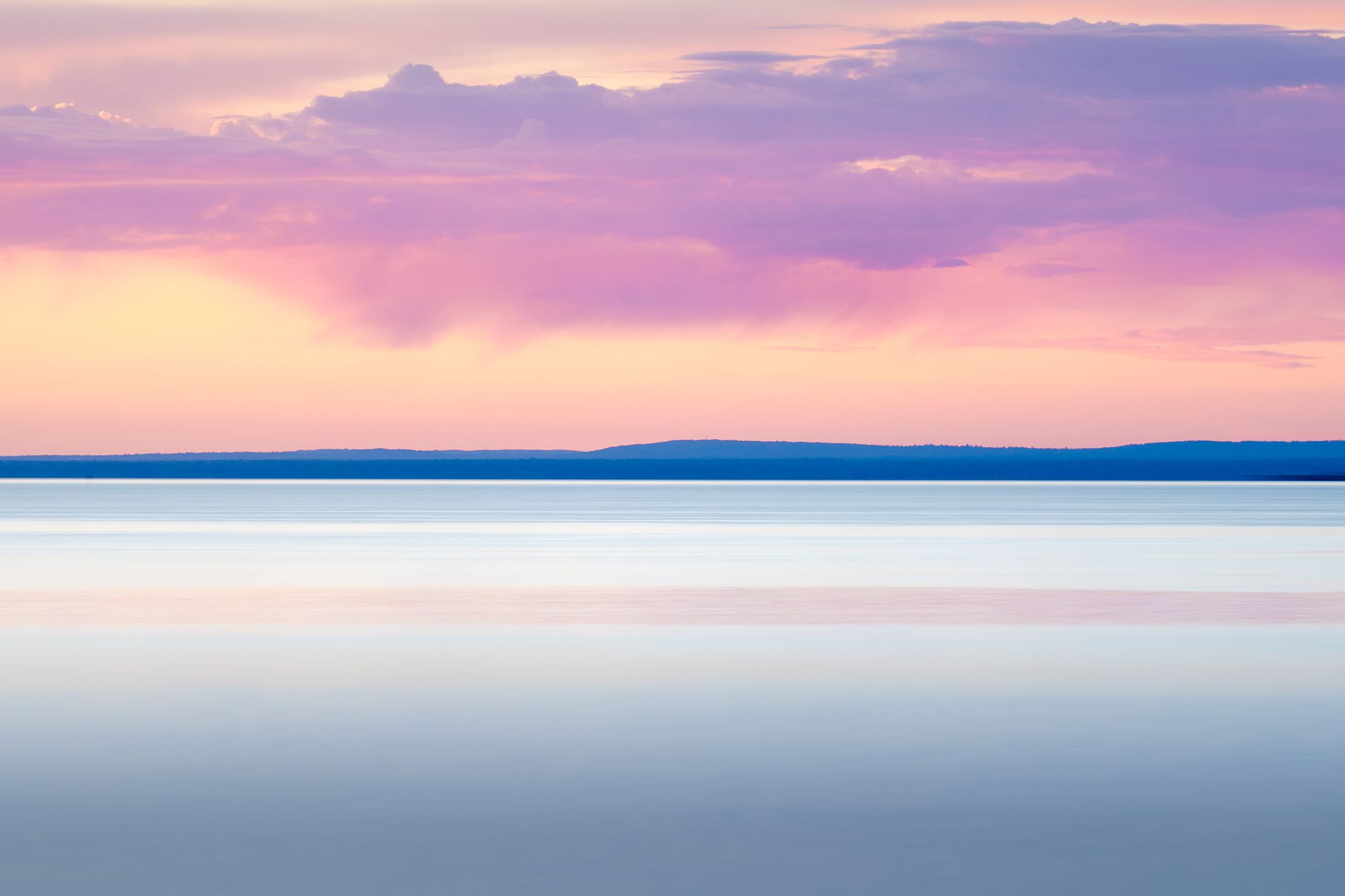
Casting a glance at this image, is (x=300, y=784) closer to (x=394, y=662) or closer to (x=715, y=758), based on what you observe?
(x=715, y=758)

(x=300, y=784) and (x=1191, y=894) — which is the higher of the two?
(x=300, y=784)

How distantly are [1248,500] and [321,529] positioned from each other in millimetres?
68524

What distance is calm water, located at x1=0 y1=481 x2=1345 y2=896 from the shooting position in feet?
30.3

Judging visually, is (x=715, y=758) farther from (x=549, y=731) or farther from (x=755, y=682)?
(x=755, y=682)

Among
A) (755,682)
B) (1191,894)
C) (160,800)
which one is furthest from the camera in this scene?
(755,682)

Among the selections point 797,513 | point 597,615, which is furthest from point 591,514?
point 597,615

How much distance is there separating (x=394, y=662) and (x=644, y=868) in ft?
30.5

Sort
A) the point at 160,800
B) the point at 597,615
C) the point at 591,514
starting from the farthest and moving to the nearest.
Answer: the point at 591,514 < the point at 597,615 < the point at 160,800

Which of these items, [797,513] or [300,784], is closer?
[300,784]

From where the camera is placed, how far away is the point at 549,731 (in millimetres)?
13609

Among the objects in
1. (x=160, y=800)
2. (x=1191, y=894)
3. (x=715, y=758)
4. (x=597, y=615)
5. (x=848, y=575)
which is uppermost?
(x=848, y=575)

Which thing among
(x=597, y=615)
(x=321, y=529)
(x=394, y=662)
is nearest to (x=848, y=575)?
(x=597, y=615)

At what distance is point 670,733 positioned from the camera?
13.6 meters

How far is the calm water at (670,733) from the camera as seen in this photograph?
30.3 feet
